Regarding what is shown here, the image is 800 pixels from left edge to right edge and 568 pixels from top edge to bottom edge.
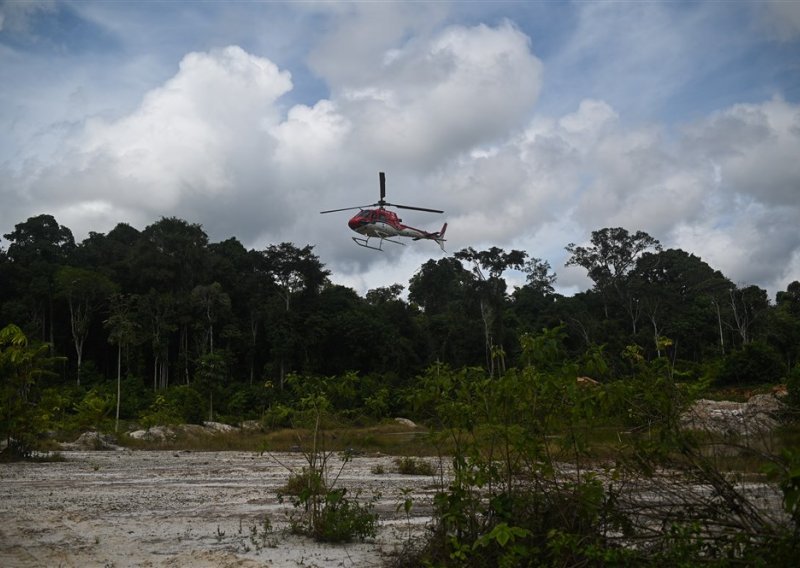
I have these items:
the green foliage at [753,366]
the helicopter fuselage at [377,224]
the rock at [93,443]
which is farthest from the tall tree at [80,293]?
the green foliage at [753,366]

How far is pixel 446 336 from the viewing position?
54688 millimetres

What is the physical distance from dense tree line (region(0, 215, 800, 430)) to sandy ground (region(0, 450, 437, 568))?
2819 centimetres

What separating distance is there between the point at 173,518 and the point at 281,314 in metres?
43.1

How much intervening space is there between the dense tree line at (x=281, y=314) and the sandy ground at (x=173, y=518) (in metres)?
28.2

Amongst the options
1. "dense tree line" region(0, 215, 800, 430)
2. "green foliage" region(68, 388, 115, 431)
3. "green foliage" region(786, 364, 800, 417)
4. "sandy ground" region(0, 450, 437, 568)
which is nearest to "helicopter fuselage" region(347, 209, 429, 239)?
"sandy ground" region(0, 450, 437, 568)

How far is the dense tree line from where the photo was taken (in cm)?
4725

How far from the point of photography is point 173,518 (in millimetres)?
8539

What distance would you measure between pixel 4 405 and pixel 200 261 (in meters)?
37.6

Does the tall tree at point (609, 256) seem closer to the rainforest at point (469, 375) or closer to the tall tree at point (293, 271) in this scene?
the rainforest at point (469, 375)

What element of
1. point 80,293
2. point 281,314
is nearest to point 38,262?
point 80,293

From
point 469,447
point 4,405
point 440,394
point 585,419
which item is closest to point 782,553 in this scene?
point 585,419

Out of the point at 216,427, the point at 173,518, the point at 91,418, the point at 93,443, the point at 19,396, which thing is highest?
the point at 19,396

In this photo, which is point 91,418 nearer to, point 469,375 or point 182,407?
point 182,407

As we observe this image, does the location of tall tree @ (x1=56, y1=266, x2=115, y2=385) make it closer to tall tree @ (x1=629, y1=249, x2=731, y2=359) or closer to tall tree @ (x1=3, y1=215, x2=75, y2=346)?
tall tree @ (x1=3, y1=215, x2=75, y2=346)
